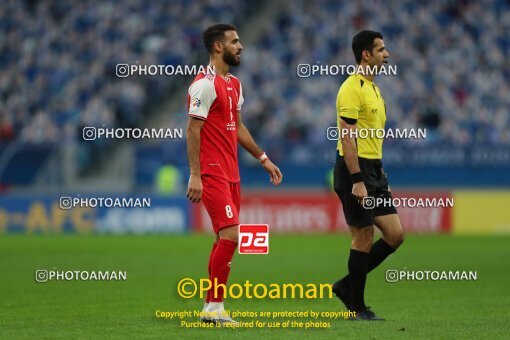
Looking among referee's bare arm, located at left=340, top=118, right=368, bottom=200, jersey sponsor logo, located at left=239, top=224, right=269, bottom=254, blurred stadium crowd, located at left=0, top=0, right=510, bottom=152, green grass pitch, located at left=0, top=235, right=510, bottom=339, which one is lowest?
green grass pitch, located at left=0, top=235, right=510, bottom=339

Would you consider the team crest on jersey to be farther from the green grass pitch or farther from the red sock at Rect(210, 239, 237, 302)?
the green grass pitch

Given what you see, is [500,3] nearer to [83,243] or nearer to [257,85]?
[257,85]

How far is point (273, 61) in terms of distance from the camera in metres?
32.6

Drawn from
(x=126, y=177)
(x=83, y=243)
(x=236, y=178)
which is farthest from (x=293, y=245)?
(x=236, y=178)

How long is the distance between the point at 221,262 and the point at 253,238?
69cm

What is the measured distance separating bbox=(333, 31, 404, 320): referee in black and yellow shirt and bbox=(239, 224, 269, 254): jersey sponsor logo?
2.59 feet

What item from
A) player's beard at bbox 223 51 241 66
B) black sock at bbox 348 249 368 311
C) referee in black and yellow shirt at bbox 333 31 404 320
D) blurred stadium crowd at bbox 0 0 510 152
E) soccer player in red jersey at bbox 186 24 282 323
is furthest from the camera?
blurred stadium crowd at bbox 0 0 510 152

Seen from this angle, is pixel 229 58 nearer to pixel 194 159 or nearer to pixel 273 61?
pixel 194 159

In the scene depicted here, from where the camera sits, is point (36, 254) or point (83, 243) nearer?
point (36, 254)

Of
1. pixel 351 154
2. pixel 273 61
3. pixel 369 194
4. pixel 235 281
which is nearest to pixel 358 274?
pixel 369 194

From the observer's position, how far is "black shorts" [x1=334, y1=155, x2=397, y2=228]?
33.2 ft

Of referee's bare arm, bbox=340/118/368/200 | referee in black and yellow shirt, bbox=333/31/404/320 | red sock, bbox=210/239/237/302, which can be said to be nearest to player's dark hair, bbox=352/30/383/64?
referee in black and yellow shirt, bbox=333/31/404/320

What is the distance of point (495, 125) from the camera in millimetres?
29766

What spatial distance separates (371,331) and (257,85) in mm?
22994
